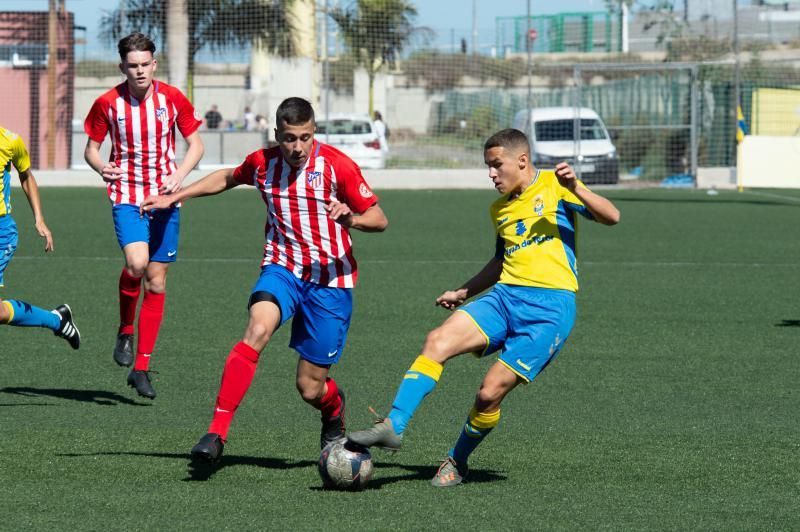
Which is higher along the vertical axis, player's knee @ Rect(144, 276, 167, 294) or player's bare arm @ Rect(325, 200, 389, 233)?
player's bare arm @ Rect(325, 200, 389, 233)

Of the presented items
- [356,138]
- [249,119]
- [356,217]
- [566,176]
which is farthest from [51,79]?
[566,176]

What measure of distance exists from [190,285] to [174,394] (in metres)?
5.49

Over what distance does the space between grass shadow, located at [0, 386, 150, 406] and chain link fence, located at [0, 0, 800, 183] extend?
22.2 m

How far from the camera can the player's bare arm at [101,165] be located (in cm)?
764

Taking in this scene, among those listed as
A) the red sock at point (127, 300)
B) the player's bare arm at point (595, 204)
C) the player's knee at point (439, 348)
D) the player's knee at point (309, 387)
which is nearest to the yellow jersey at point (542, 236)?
the player's bare arm at point (595, 204)

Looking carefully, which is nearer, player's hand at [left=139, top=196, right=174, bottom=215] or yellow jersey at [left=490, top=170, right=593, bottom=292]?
yellow jersey at [left=490, top=170, right=593, bottom=292]

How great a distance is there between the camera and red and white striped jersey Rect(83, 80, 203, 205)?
8.16 metres

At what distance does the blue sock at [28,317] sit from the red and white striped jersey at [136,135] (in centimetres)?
86

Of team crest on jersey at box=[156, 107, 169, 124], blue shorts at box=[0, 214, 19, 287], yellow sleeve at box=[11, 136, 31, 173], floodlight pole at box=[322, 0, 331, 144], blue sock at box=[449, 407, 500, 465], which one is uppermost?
floodlight pole at box=[322, 0, 331, 144]

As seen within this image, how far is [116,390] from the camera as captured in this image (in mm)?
8195

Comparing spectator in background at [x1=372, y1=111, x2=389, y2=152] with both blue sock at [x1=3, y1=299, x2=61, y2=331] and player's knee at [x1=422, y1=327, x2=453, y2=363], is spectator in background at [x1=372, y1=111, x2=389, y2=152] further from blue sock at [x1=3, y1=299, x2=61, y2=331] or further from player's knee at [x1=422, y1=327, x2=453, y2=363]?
player's knee at [x1=422, y1=327, x2=453, y2=363]

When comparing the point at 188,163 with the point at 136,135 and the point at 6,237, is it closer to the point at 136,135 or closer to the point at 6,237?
the point at 136,135

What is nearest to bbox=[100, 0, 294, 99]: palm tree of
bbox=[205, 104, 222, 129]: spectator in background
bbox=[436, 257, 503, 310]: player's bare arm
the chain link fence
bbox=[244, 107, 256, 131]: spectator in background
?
the chain link fence

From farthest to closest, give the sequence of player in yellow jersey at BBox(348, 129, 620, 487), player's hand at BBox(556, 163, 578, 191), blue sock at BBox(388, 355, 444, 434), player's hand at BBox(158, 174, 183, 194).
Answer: player's hand at BBox(158, 174, 183, 194) → player in yellow jersey at BBox(348, 129, 620, 487) → player's hand at BBox(556, 163, 578, 191) → blue sock at BBox(388, 355, 444, 434)
